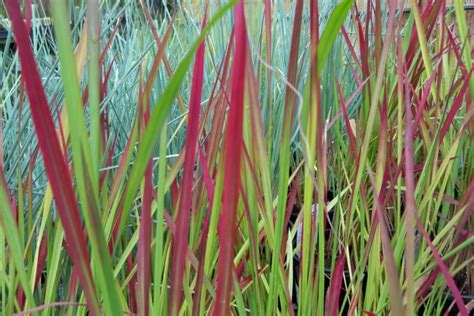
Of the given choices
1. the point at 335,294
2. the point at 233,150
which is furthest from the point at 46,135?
the point at 335,294

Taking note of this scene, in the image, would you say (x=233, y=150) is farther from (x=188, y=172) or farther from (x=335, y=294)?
(x=335, y=294)

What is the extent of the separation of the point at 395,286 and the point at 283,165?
121mm

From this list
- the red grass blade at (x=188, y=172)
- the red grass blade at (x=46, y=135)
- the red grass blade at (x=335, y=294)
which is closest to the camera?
the red grass blade at (x=46, y=135)

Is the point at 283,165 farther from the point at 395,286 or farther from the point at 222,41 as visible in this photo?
the point at 222,41

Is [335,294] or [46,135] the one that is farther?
[335,294]

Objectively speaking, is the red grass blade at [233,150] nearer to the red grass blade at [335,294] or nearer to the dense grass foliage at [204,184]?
the dense grass foliage at [204,184]

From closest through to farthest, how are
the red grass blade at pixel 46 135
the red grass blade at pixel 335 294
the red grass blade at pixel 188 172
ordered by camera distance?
the red grass blade at pixel 46 135 < the red grass blade at pixel 188 172 < the red grass blade at pixel 335 294

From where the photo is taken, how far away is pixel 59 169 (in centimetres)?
21

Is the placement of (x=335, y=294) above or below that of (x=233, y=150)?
below

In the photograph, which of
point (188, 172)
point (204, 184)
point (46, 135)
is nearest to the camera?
point (46, 135)

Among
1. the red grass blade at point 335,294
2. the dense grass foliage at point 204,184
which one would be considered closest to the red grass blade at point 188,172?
the dense grass foliage at point 204,184

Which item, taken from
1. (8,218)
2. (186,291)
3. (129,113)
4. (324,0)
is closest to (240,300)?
(186,291)

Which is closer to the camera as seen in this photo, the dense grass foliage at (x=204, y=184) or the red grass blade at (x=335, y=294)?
→ the dense grass foliage at (x=204, y=184)

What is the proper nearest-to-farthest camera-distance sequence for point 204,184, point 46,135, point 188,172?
point 46,135 < point 188,172 < point 204,184
